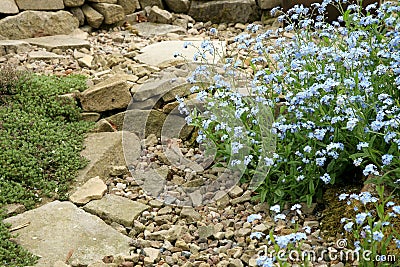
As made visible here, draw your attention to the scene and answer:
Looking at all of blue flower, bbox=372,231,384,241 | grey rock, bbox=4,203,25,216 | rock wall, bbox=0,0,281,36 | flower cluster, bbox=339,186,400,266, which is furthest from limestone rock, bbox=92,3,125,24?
blue flower, bbox=372,231,384,241

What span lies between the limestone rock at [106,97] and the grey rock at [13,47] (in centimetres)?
130

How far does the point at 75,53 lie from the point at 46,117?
1319mm

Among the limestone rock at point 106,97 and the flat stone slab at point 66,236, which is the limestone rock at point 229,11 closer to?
the limestone rock at point 106,97

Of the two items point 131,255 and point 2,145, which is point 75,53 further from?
point 131,255

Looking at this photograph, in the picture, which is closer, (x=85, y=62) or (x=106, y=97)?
(x=106, y=97)

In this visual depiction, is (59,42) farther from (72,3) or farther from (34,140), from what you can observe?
(34,140)

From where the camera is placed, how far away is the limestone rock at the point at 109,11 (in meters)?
6.42

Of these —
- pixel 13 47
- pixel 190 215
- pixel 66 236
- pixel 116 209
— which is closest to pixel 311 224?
pixel 190 215

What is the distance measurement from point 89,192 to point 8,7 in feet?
9.71

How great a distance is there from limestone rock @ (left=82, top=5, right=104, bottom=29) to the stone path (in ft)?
2.75

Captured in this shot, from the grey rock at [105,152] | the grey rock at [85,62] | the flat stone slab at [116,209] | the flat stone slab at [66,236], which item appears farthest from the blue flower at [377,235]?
the grey rock at [85,62]

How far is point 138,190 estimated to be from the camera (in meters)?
3.85

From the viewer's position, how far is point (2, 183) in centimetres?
369

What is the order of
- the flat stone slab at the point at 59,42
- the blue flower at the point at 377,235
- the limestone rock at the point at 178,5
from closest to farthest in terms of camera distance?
the blue flower at the point at 377,235
the flat stone slab at the point at 59,42
the limestone rock at the point at 178,5
